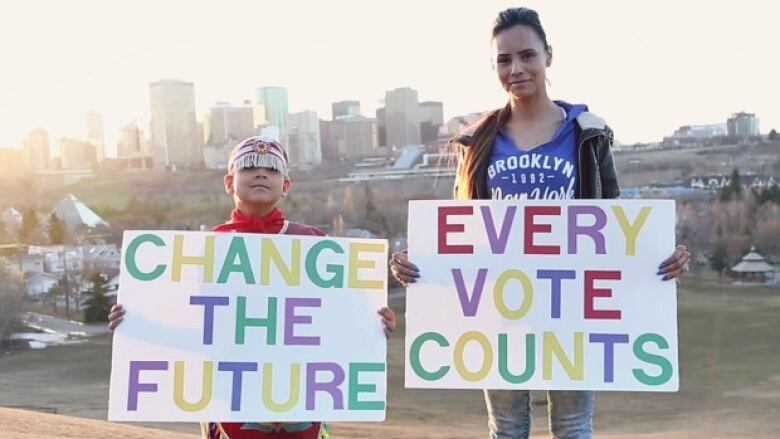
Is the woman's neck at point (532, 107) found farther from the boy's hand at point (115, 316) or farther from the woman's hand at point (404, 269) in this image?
the boy's hand at point (115, 316)

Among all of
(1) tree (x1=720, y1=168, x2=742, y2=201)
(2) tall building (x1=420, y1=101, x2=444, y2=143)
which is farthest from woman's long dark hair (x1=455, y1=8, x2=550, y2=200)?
(2) tall building (x1=420, y1=101, x2=444, y2=143)

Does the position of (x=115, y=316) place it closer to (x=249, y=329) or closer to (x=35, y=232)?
(x=249, y=329)

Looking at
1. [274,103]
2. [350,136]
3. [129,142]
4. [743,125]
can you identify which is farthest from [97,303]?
[743,125]

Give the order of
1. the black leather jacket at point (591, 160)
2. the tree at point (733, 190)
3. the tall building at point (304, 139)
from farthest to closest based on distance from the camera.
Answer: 1. the tall building at point (304, 139)
2. the tree at point (733, 190)
3. the black leather jacket at point (591, 160)

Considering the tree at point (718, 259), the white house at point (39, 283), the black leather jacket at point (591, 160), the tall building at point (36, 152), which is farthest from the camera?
the tall building at point (36, 152)

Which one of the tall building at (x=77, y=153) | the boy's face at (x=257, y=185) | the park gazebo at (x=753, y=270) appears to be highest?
the tall building at (x=77, y=153)

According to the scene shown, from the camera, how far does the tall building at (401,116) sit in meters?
71.1

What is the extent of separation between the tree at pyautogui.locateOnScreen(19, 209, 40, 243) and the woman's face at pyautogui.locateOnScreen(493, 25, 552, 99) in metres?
54.7

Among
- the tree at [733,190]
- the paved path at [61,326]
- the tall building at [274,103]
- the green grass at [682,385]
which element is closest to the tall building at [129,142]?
the tall building at [274,103]

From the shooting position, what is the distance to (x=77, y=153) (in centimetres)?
7394

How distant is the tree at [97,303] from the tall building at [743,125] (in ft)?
157

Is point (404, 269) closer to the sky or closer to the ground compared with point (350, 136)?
closer to the ground

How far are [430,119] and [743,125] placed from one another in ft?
79.4

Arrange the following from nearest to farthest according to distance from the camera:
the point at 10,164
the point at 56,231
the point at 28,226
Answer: the point at 56,231 → the point at 28,226 → the point at 10,164
